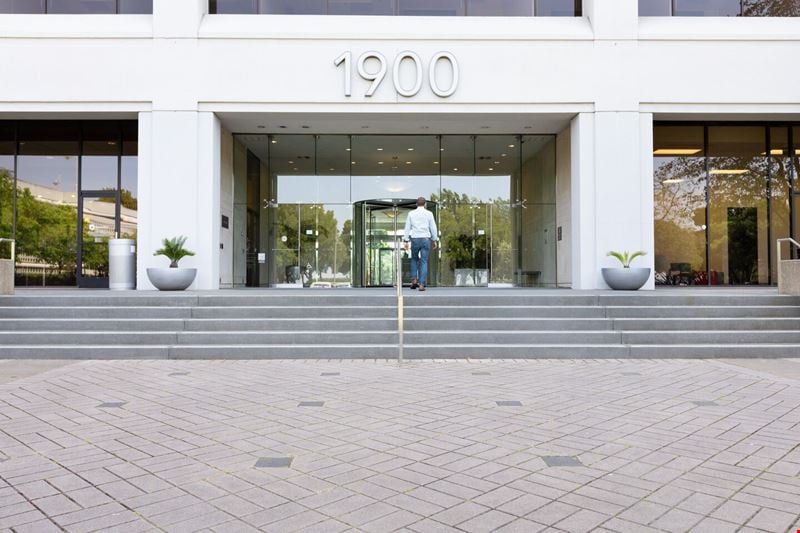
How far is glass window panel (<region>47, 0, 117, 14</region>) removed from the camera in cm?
1393

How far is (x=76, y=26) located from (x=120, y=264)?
5590 millimetres

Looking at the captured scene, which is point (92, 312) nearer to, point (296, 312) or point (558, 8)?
point (296, 312)

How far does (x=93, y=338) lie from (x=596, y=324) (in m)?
8.07

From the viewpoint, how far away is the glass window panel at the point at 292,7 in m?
14.1

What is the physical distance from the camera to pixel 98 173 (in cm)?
1617

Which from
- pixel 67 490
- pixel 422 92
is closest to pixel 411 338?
pixel 67 490

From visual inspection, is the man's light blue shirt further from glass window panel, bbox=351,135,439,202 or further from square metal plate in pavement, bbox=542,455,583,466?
square metal plate in pavement, bbox=542,455,583,466

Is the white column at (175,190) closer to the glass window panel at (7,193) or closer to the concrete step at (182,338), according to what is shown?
the concrete step at (182,338)

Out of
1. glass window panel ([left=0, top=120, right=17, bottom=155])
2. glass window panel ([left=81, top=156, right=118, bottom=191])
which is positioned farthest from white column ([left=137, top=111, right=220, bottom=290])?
glass window panel ([left=0, top=120, right=17, bottom=155])

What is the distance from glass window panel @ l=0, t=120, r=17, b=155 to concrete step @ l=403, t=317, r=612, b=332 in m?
13.5

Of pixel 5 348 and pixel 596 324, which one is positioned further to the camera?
pixel 596 324

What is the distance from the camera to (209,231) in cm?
1327

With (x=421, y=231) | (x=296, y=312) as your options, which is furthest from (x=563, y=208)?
(x=296, y=312)

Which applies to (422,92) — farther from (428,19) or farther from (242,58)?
(242,58)
